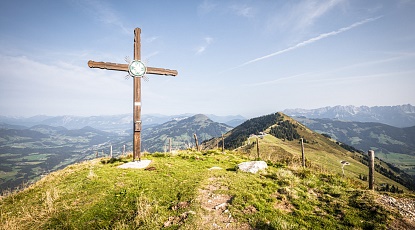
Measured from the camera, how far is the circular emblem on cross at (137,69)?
16.5 meters

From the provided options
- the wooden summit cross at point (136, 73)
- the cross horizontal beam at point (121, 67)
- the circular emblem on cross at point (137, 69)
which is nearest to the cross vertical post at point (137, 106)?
the wooden summit cross at point (136, 73)

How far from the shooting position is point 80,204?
9.16 meters

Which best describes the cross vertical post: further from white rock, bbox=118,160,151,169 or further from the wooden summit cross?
white rock, bbox=118,160,151,169

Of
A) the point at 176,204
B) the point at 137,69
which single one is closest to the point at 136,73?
the point at 137,69

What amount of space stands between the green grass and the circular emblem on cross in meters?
7.79

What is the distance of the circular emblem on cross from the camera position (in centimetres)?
1655

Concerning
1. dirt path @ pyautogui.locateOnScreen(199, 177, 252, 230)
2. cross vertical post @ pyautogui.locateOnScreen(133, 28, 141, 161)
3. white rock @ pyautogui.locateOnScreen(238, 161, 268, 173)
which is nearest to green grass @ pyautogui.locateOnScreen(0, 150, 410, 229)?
dirt path @ pyautogui.locateOnScreen(199, 177, 252, 230)

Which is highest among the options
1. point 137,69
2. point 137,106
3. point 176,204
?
point 137,69

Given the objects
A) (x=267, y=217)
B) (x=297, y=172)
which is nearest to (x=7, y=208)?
(x=267, y=217)

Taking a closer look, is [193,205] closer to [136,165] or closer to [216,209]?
[216,209]

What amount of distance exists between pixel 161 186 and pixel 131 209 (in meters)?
2.69

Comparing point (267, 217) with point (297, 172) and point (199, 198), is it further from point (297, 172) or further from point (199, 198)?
point (297, 172)

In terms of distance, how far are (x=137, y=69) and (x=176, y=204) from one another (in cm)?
1176

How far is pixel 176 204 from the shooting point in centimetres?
900
